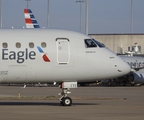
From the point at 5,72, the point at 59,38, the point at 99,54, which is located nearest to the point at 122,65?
the point at 99,54

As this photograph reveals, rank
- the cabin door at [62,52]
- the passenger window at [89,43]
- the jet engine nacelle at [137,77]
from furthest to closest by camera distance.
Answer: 1. the jet engine nacelle at [137,77]
2. the passenger window at [89,43]
3. the cabin door at [62,52]

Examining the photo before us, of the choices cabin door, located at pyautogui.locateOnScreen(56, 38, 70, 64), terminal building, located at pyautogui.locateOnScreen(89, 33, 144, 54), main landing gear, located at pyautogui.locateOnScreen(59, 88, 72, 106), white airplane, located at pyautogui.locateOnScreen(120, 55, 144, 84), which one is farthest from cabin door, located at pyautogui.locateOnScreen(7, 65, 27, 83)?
terminal building, located at pyautogui.locateOnScreen(89, 33, 144, 54)

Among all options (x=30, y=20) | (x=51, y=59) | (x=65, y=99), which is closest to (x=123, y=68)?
(x=65, y=99)

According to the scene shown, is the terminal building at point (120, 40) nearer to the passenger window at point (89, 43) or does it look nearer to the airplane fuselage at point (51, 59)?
the passenger window at point (89, 43)

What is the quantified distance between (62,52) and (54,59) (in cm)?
53

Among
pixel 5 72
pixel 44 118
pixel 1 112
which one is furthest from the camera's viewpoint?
pixel 5 72

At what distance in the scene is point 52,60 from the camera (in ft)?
91.0

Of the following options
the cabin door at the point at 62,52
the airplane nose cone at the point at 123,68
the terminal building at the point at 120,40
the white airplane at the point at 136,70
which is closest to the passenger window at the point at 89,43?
the cabin door at the point at 62,52

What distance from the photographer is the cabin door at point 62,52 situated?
27828mm

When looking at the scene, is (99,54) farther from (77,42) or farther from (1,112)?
(1,112)

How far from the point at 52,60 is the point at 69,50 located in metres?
0.99

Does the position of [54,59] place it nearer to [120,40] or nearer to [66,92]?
[66,92]

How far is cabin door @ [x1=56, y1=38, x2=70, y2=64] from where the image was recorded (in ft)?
91.3

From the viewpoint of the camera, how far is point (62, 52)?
2784 cm
